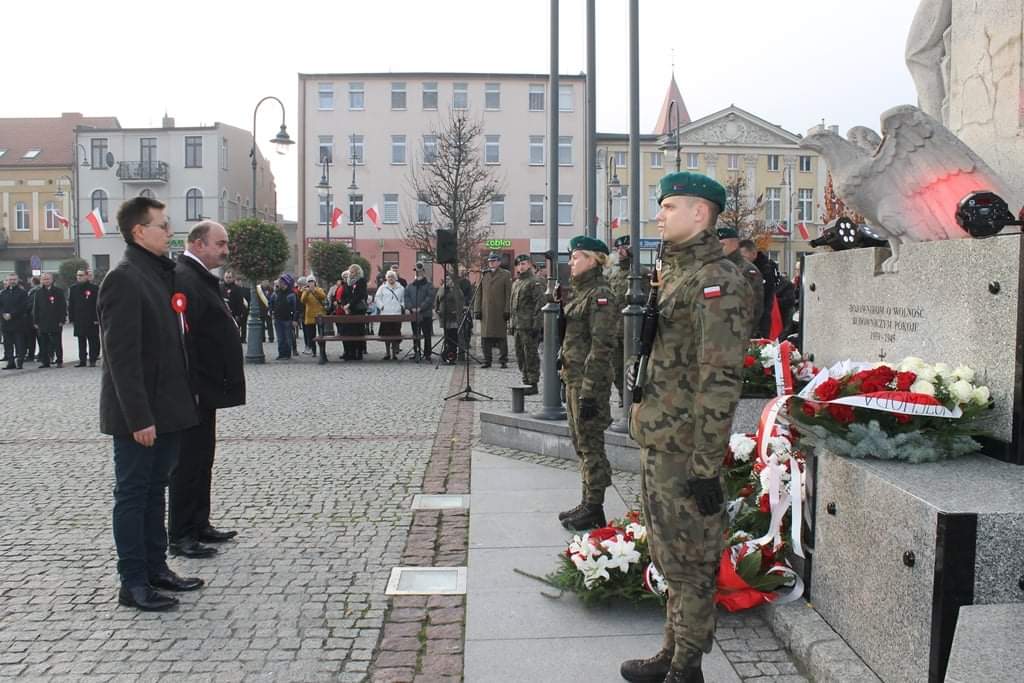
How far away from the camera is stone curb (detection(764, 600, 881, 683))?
348 centimetres

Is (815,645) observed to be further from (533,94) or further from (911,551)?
(533,94)

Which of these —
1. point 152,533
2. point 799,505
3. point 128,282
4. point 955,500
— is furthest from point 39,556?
point 955,500

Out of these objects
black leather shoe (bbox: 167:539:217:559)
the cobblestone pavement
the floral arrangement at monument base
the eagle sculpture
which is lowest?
the cobblestone pavement

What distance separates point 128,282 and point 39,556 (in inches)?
78.7

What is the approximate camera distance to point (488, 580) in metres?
5.02

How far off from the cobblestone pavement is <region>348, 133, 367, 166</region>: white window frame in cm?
5083

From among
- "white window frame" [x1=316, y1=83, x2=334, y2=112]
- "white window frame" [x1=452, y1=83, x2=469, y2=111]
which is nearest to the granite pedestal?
"white window frame" [x1=452, y1=83, x2=469, y2=111]

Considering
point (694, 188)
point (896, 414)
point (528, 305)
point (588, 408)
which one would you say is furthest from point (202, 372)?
point (528, 305)

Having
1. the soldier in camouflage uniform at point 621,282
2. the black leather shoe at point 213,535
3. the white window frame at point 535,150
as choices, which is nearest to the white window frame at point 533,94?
the white window frame at point 535,150

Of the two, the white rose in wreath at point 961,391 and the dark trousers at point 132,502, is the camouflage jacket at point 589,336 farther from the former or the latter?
the dark trousers at point 132,502

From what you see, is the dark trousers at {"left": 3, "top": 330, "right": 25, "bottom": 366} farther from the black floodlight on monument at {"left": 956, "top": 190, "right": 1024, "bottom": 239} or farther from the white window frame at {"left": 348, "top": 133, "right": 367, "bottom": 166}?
the white window frame at {"left": 348, "top": 133, "right": 367, "bottom": 166}

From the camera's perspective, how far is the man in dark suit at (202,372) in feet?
18.2

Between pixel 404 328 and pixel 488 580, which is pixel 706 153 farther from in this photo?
pixel 488 580

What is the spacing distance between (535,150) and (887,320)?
5716cm
